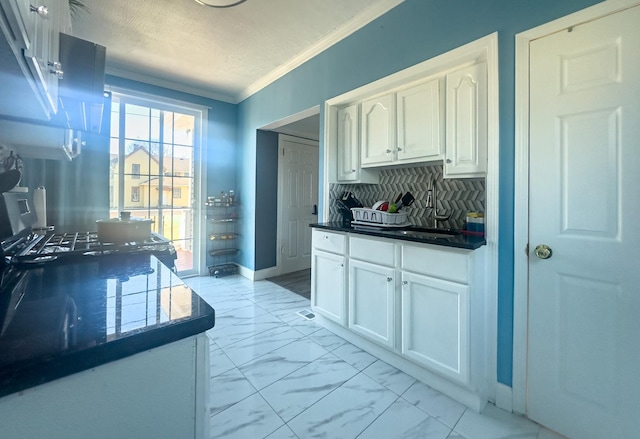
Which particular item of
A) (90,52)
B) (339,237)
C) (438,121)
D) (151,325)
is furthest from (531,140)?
(90,52)

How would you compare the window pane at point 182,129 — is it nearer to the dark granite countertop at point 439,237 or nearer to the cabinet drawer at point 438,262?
the dark granite countertop at point 439,237

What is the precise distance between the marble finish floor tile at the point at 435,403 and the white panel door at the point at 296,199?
290 cm

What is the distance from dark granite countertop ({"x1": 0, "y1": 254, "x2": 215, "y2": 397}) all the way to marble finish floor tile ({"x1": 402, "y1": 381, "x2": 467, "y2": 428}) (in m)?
1.50

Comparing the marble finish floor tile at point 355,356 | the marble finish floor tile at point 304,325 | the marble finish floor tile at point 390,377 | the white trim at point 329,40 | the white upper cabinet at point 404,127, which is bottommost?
the marble finish floor tile at point 390,377

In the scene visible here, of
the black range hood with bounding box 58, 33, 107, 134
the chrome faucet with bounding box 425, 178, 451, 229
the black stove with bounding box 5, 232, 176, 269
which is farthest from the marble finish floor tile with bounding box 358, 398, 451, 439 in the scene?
the black range hood with bounding box 58, 33, 107, 134

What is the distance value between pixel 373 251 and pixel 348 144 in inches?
42.7

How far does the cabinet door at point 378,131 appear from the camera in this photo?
229 centimetres

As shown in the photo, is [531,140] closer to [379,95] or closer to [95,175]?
[379,95]

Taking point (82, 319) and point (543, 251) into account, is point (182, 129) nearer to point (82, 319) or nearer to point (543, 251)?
point (82, 319)

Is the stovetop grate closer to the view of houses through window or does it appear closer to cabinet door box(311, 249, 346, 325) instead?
cabinet door box(311, 249, 346, 325)

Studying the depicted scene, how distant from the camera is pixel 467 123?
1.83 meters

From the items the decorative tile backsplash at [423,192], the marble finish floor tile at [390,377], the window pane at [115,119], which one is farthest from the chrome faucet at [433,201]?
the window pane at [115,119]

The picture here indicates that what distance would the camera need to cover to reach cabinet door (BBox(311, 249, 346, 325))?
2.36 m

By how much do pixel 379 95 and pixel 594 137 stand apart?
1.45 metres
